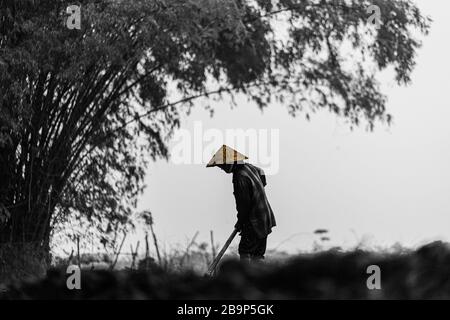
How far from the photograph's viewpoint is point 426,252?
328 cm

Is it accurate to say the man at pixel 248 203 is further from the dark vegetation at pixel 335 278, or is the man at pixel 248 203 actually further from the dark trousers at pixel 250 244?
the dark vegetation at pixel 335 278

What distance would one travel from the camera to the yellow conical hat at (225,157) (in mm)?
7023

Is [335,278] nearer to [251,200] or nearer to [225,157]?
[225,157]

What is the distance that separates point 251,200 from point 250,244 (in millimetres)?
361

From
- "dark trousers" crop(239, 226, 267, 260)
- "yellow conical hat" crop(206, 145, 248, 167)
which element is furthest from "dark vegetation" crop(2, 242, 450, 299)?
"dark trousers" crop(239, 226, 267, 260)

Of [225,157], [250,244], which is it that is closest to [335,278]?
[225,157]

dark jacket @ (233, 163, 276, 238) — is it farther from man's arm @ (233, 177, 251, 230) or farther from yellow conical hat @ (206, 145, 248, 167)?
yellow conical hat @ (206, 145, 248, 167)

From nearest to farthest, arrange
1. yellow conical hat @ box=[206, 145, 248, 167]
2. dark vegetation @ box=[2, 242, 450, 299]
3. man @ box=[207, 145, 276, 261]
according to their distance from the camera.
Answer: dark vegetation @ box=[2, 242, 450, 299]
yellow conical hat @ box=[206, 145, 248, 167]
man @ box=[207, 145, 276, 261]

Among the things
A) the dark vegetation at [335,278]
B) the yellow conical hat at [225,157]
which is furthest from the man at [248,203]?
the dark vegetation at [335,278]

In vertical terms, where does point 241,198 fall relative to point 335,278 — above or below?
above

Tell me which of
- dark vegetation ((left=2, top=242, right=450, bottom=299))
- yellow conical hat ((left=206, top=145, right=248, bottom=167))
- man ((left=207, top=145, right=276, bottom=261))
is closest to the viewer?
dark vegetation ((left=2, top=242, right=450, bottom=299))

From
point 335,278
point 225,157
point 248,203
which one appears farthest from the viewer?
point 248,203

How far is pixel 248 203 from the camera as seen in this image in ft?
23.6

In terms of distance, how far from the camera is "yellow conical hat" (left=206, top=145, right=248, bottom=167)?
702cm
